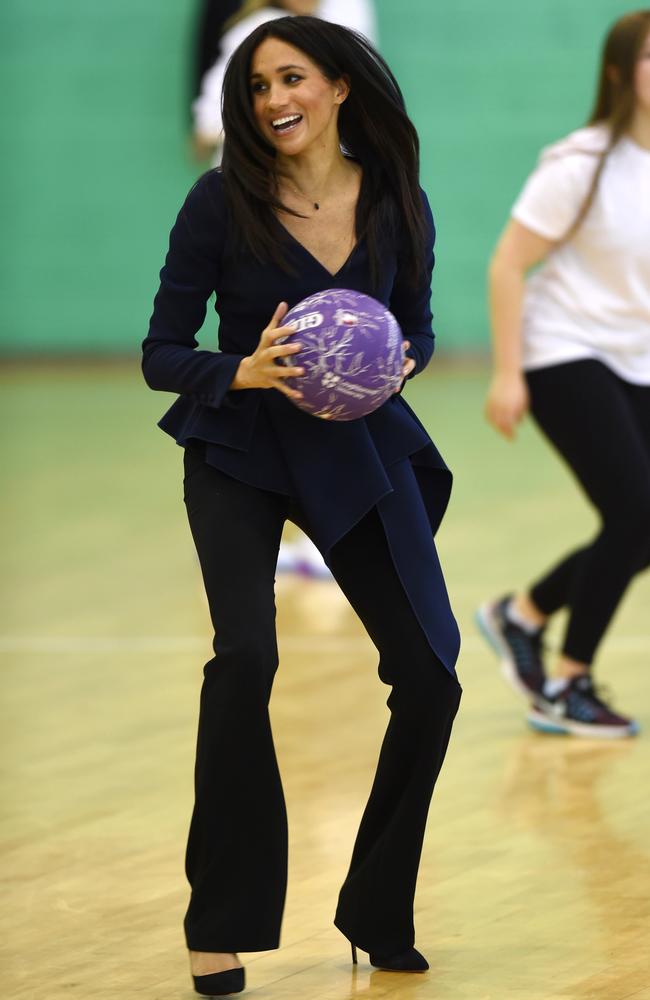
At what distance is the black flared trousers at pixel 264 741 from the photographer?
286 centimetres

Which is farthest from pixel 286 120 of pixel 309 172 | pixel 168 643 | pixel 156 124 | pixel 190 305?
pixel 156 124

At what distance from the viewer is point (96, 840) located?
A: 3783mm

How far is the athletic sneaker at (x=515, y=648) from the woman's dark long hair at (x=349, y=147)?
1944 millimetres

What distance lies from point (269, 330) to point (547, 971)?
45.4 inches

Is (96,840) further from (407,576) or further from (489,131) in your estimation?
(489,131)

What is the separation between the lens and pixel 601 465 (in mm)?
4488

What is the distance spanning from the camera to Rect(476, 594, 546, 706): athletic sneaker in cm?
477

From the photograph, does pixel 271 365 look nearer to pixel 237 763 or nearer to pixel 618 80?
Answer: pixel 237 763

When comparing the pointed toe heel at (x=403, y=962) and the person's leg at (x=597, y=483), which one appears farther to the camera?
the person's leg at (x=597, y=483)

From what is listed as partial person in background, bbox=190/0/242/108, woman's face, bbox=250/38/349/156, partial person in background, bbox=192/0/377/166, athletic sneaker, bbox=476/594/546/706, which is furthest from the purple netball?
partial person in background, bbox=190/0/242/108

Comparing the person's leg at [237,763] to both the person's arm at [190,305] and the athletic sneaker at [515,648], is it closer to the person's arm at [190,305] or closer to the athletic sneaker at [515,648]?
the person's arm at [190,305]

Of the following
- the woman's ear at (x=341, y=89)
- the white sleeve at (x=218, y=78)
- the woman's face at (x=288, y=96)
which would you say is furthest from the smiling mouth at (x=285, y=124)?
the white sleeve at (x=218, y=78)

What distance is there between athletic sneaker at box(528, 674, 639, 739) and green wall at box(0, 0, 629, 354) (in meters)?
7.42

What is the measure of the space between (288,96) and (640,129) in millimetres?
1901
